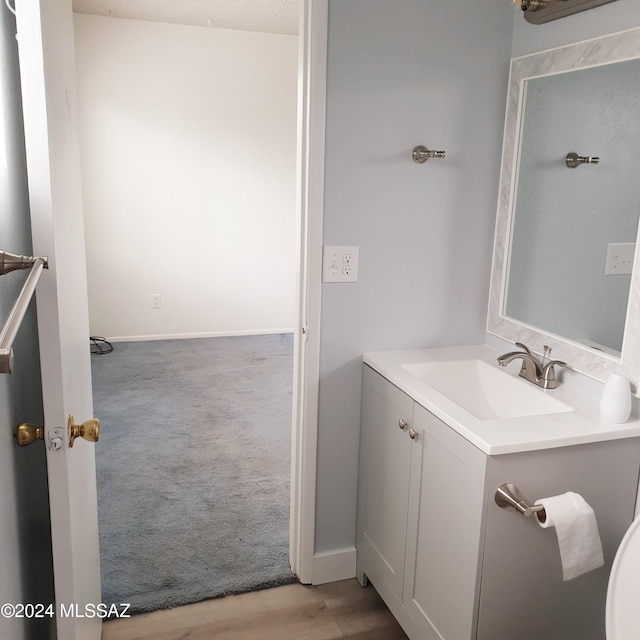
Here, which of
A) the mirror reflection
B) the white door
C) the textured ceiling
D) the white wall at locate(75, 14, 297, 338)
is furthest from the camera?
the white wall at locate(75, 14, 297, 338)

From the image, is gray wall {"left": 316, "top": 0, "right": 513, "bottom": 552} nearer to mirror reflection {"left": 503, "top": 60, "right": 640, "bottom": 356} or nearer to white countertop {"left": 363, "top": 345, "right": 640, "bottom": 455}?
mirror reflection {"left": 503, "top": 60, "right": 640, "bottom": 356}

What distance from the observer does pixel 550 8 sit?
1.82 meters

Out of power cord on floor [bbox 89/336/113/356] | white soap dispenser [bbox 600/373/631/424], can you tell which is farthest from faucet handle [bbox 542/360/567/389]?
power cord on floor [bbox 89/336/113/356]

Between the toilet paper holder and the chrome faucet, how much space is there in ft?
1.49

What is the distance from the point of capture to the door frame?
1.88m

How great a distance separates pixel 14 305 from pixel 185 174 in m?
4.45

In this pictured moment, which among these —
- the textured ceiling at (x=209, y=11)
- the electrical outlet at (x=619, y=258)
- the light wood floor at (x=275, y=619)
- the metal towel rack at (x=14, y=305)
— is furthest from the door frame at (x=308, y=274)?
the textured ceiling at (x=209, y=11)

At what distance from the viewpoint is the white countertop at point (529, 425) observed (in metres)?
1.47

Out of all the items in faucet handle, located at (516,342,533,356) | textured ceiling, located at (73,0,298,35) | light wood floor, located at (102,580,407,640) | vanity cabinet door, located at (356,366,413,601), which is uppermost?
textured ceiling, located at (73,0,298,35)

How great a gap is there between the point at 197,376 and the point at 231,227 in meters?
1.52

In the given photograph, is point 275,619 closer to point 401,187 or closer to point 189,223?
point 401,187

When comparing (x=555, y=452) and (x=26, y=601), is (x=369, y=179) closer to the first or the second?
(x=555, y=452)

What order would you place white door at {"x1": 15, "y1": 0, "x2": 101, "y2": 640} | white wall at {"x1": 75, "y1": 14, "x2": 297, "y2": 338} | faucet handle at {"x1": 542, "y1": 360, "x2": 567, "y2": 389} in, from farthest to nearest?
white wall at {"x1": 75, "y1": 14, "x2": 297, "y2": 338} → faucet handle at {"x1": 542, "y1": 360, "x2": 567, "y2": 389} → white door at {"x1": 15, "y1": 0, "x2": 101, "y2": 640}

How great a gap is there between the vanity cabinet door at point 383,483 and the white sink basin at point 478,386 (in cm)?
16
